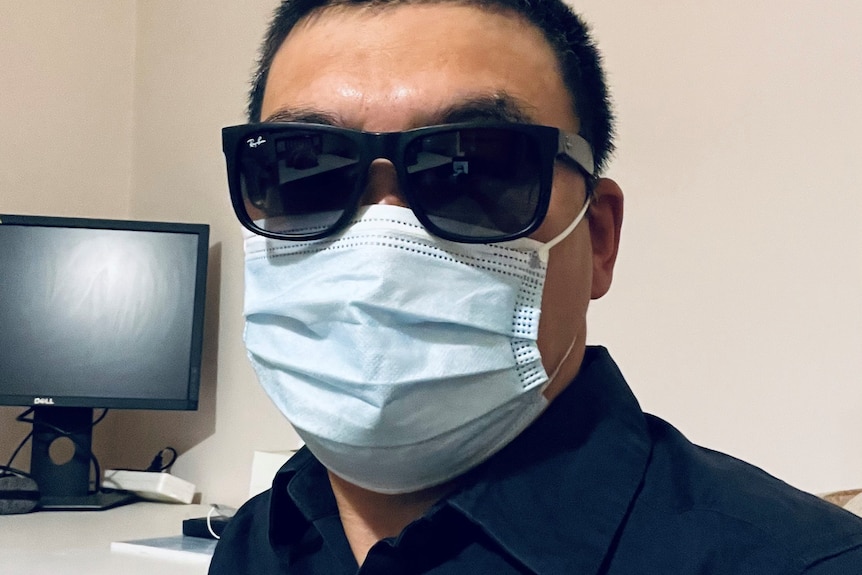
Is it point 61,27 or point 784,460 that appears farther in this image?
point 61,27

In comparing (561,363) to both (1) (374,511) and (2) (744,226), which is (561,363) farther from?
(2) (744,226)

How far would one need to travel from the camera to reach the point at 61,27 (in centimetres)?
200

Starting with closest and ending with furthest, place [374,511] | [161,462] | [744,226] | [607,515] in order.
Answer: [607,515] < [374,511] < [744,226] < [161,462]

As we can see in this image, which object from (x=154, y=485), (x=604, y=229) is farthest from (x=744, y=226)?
(x=154, y=485)

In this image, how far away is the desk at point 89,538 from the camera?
1154 millimetres

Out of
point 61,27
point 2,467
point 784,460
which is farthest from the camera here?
point 61,27

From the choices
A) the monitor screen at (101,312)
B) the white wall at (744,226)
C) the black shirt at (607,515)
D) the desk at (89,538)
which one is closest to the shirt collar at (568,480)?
the black shirt at (607,515)

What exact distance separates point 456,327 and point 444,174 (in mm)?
118

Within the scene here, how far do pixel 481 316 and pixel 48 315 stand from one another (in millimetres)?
1393

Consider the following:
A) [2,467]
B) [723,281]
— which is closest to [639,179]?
[723,281]

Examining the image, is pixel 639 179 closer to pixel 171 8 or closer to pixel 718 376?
pixel 718 376

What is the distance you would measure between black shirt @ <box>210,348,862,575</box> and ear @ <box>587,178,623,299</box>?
0.08 meters

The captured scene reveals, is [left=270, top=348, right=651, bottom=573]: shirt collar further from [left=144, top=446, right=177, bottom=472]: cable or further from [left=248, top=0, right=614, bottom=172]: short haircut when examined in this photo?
[left=144, top=446, right=177, bottom=472]: cable

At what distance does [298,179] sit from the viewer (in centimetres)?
69
